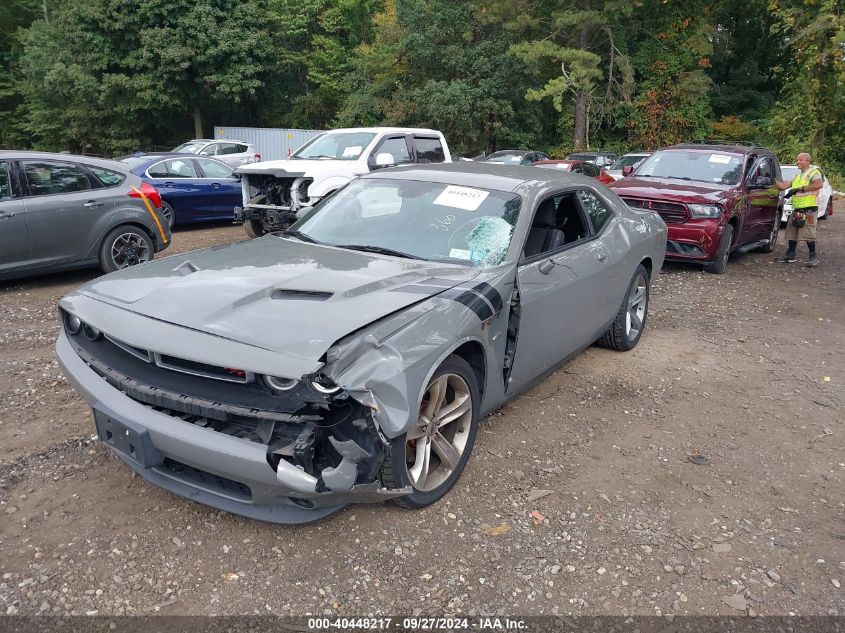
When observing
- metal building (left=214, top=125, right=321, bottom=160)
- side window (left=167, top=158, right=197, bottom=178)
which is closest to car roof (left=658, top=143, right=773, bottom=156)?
side window (left=167, top=158, right=197, bottom=178)

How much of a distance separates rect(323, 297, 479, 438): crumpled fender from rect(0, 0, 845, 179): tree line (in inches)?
998

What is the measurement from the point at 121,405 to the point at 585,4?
29.8 m

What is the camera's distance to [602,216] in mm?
5191

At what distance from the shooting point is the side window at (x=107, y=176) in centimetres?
789

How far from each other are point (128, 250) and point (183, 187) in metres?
3.95

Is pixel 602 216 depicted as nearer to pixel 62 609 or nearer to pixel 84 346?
pixel 84 346

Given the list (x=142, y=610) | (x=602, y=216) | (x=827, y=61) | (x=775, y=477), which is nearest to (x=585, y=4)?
(x=827, y=61)

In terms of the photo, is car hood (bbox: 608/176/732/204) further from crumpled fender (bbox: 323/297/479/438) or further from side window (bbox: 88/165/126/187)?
crumpled fender (bbox: 323/297/479/438)

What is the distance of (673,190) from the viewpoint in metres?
9.12

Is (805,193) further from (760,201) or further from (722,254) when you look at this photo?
(722,254)

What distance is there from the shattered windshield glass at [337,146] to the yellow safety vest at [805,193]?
660 cm

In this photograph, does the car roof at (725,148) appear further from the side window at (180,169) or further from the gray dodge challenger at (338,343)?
the side window at (180,169)

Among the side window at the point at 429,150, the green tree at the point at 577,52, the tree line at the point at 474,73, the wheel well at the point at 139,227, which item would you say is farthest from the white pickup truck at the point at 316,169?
the tree line at the point at 474,73

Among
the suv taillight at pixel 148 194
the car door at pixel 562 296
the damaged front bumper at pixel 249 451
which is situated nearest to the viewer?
the damaged front bumper at pixel 249 451
